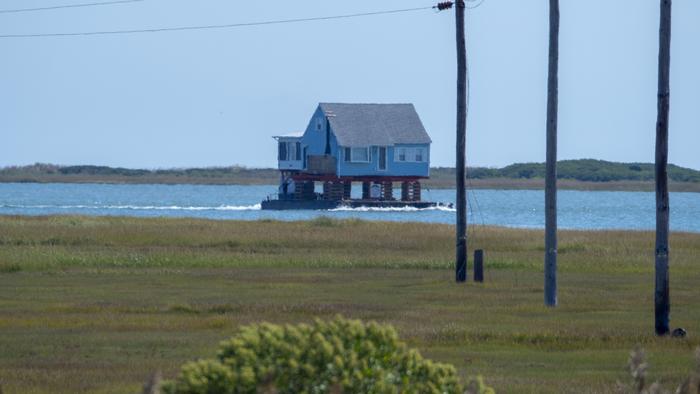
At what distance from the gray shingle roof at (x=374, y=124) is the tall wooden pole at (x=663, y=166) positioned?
74.4 metres

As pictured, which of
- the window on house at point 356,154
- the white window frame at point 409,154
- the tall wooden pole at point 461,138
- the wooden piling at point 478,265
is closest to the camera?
the wooden piling at point 478,265

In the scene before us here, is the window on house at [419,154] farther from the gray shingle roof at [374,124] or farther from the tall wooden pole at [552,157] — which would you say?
the tall wooden pole at [552,157]

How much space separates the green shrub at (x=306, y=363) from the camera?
7.19m

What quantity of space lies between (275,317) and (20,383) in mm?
7284

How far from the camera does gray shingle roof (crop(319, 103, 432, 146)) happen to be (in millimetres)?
95250

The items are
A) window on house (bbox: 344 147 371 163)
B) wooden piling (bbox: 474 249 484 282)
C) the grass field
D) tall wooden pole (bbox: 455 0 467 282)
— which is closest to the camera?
the grass field

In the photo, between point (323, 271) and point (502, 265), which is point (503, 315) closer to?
point (323, 271)

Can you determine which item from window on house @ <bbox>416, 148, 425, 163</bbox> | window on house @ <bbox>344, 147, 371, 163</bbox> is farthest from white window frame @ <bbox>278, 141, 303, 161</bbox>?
window on house @ <bbox>416, 148, 425, 163</bbox>

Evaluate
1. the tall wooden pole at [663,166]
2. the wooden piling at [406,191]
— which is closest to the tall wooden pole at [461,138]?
the tall wooden pole at [663,166]

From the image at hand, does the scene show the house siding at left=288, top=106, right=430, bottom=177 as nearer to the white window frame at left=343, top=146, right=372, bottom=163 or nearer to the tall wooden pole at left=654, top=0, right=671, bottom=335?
the white window frame at left=343, top=146, right=372, bottom=163

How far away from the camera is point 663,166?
65.4ft

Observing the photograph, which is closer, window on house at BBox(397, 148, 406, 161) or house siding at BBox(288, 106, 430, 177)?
house siding at BBox(288, 106, 430, 177)

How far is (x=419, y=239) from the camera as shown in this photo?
157 feet

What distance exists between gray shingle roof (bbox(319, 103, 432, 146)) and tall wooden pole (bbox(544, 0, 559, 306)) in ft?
227
